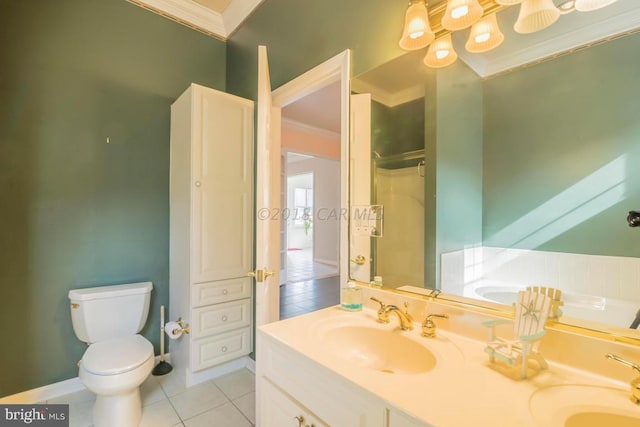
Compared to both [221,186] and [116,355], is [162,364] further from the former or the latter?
[221,186]

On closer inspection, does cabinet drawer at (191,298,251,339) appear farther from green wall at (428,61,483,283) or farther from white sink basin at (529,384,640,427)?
white sink basin at (529,384,640,427)

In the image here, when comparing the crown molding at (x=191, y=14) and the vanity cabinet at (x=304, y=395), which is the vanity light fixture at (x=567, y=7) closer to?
the vanity cabinet at (x=304, y=395)

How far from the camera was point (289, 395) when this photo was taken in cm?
90

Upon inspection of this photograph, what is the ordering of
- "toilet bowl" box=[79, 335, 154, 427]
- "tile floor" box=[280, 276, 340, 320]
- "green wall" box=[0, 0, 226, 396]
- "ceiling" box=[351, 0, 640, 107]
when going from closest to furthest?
"ceiling" box=[351, 0, 640, 107] < "toilet bowl" box=[79, 335, 154, 427] < "green wall" box=[0, 0, 226, 396] < "tile floor" box=[280, 276, 340, 320]

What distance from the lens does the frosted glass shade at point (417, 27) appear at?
Result: 3.58ft

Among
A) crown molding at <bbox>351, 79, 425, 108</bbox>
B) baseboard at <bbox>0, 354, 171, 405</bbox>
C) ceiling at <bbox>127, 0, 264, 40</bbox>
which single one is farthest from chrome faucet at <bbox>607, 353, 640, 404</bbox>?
baseboard at <bbox>0, 354, 171, 405</bbox>

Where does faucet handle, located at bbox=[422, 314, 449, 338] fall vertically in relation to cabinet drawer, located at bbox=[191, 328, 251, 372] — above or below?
above

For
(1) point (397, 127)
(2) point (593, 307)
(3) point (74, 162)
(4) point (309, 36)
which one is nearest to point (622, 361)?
(2) point (593, 307)

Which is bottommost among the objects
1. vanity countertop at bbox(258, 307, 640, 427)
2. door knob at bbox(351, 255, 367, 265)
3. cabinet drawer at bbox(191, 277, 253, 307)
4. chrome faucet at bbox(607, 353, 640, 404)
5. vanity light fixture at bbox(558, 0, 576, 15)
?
cabinet drawer at bbox(191, 277, 253, 307)

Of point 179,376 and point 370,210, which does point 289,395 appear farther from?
point 179,376

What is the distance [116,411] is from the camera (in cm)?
147

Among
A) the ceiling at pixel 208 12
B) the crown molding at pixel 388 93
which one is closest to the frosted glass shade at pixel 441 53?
the crown molding at pixel 388 93

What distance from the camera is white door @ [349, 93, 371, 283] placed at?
142 cm

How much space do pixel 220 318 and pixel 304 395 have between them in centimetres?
136
